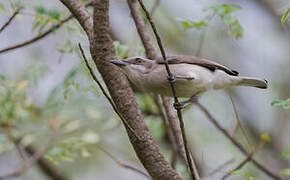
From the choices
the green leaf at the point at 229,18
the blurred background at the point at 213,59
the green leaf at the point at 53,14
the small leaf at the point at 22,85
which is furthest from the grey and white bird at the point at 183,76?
the blurred background at the point at 213,59

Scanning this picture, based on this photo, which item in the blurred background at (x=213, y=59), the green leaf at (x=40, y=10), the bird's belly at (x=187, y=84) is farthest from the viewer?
the blurred background at (x=213, y=59)

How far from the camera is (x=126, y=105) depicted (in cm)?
198

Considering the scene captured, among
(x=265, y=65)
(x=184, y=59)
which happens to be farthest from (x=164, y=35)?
(x=184, y=59)

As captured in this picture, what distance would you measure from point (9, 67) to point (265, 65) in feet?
12.9

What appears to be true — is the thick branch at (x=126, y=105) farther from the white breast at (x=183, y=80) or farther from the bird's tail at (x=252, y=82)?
the bird's tail at (x=252, y=82)

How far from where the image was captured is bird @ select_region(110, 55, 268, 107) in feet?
7.05

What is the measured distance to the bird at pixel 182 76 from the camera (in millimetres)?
2148

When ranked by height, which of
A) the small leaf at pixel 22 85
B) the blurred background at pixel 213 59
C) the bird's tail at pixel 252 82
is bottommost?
the blurred background at pixel 213 59

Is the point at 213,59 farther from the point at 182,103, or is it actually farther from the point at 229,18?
the point at 182,103

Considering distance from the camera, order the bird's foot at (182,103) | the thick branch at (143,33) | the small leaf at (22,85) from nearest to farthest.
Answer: the bird's foot at (182,103), the thick branch at (143,33), the small leaf at (22,85)

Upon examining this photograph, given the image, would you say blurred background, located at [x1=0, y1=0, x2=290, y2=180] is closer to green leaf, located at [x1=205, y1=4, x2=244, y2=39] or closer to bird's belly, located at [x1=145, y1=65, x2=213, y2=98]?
green leaf, located at [x1=205, y1=4, x2=244, y2=39]

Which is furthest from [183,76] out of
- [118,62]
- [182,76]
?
[118,62]

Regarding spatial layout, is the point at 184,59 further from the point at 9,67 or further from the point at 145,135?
the point at 9,67

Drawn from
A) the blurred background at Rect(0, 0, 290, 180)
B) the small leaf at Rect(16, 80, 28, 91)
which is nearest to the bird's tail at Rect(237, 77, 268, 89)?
the small leaf at Rect(16, 80, 28, 91)
